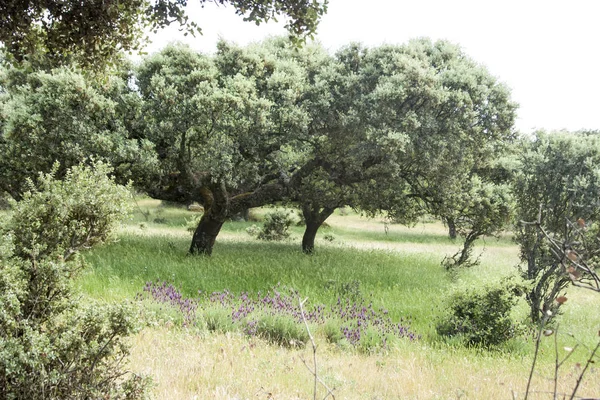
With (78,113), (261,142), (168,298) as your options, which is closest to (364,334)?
(168,298)

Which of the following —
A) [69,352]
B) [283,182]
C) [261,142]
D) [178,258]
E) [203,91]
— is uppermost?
[203,91]

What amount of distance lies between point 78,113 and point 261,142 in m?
5.81

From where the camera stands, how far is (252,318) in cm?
930

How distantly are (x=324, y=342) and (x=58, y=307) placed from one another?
546 centimetres

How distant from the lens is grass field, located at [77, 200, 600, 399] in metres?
5.81

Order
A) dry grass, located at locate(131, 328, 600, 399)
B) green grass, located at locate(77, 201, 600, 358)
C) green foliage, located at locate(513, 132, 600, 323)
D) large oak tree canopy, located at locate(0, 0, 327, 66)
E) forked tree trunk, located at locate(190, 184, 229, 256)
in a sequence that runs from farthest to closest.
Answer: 1. forked tree trunk, located at locate(190, 184, 229, 256)
2. green grass, located at locate(77, 201, 600, 358)
3. green foliage, located at locate(513, 132, 600, 323)
4. large oak tree canopy, located at locate(0, 0, 327, 66)
5. dry grass, located at locate(131, 328, 600, 399)

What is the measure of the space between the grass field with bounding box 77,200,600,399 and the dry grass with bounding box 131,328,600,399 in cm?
2

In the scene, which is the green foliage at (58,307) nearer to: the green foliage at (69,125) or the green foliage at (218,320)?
the green foliage at (218,320)

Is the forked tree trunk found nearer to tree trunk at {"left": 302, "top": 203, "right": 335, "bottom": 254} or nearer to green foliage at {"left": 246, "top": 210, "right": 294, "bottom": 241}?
tree trunk at {"left": 302, "top": 203, "right": 335, "bottom": 254}

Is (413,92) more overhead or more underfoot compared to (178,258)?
more overhead

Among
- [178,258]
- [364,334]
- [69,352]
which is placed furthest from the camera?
[178,258]

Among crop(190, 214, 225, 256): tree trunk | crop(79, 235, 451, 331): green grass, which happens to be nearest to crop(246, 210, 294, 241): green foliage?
crop(79, 235, 451, 331): green grass

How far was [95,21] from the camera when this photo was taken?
809 centimetres

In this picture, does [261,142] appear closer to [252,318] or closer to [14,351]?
[252,318]
